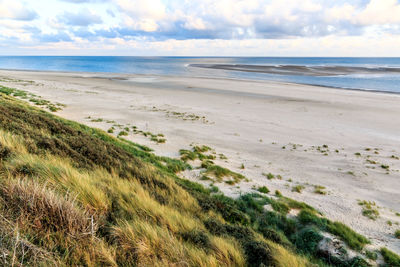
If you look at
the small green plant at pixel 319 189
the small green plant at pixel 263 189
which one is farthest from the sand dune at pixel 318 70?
the small green plant at pixel 263 189

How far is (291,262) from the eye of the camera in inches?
143

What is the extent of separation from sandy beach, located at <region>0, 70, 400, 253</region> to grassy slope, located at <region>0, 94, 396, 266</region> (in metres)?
1.95

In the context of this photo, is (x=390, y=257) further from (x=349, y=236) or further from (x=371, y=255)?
(x=349, y=236)

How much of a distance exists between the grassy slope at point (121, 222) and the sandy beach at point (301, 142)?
1954 millimetres

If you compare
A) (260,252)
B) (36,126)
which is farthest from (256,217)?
(36,126)

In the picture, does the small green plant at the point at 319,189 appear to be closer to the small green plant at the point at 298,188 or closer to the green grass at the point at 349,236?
the small green plant at the point at 298,188

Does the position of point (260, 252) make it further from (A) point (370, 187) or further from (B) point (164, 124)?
(B) point (164, 124)

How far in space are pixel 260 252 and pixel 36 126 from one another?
9335mm

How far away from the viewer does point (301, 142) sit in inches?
601

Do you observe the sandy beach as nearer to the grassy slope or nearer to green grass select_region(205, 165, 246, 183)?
green grass select_region(205, 165, 246, 183)

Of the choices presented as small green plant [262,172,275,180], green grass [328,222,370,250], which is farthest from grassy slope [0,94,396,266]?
small green plant [262,172,275,180]

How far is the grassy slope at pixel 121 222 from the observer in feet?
9.11

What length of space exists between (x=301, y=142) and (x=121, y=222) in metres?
14.3

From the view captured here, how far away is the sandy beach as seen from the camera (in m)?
8.52
